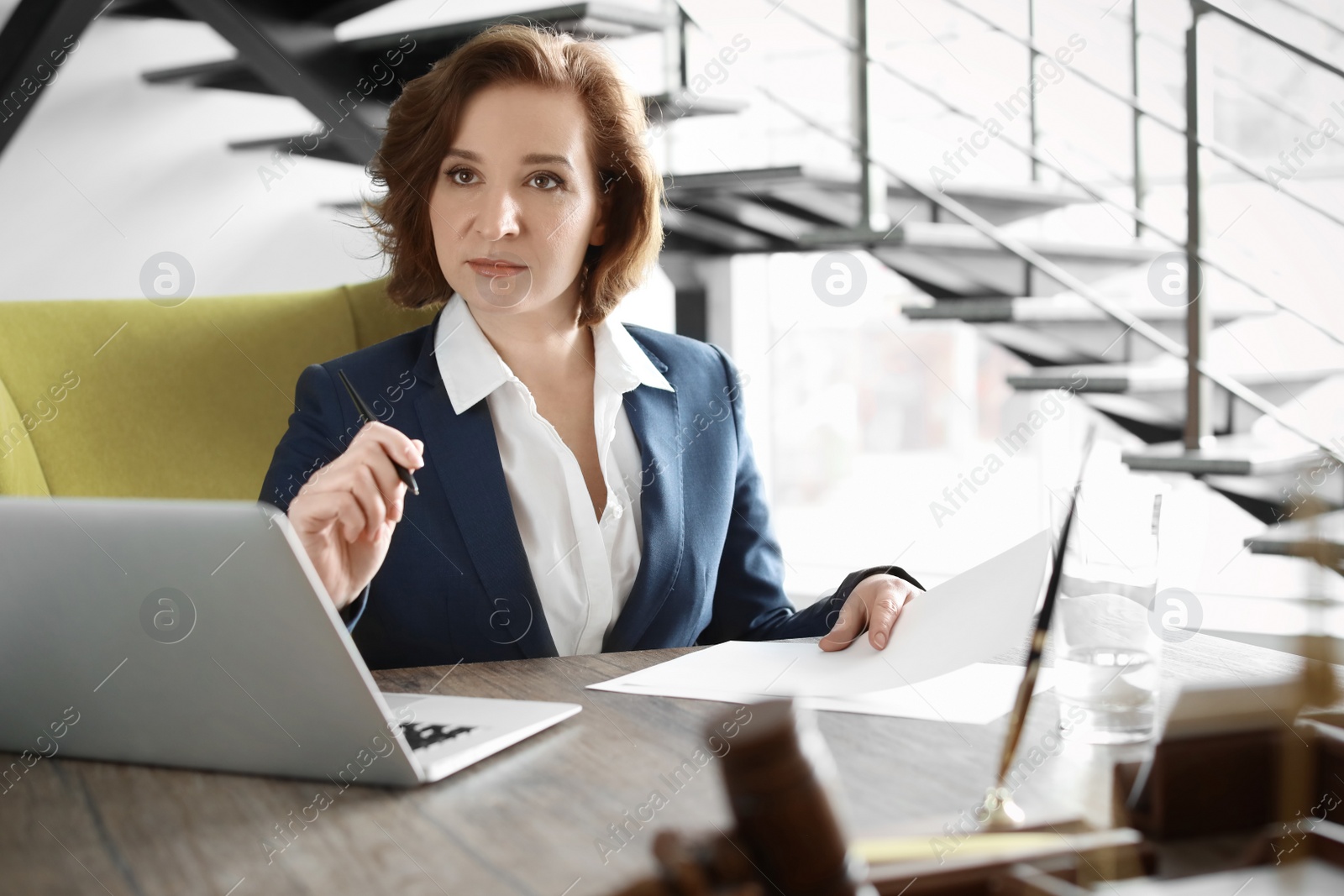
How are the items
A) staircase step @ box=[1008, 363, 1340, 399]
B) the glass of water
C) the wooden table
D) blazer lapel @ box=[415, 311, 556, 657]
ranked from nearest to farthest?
the wooden table, the glass of water, blazer lapel @ box=[415, 311, 556, 657], staircase step @ box=[1008, 363, 1340, 399]

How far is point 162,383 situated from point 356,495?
806 millimetres

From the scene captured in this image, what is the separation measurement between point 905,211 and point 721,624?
159 centimetres

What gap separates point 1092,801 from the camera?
694 mm

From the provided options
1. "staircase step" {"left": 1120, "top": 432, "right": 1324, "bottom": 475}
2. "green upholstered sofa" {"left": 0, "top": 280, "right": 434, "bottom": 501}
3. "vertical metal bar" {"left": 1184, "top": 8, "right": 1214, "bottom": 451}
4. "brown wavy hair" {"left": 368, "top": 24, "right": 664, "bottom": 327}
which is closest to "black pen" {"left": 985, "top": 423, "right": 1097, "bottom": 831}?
"brown wavy hair" {"left": 368, "top": 24, "right": 664, "bottom": 327}

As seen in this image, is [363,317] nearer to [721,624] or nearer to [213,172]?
[721,624]

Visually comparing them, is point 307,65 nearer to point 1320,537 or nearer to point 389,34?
point 389,34

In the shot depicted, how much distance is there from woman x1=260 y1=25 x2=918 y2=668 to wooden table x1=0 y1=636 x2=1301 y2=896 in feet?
1.30

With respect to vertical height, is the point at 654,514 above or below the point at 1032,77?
below

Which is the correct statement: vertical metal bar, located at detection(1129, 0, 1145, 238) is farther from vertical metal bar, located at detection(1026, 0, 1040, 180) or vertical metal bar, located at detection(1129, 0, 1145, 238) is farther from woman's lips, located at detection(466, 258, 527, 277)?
woman's lips, located at detection(466, 258, 527, 277)

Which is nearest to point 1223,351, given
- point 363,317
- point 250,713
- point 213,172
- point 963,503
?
point 963,503

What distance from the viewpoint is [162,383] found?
1.61 meters

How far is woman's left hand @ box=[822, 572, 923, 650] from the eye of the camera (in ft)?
3.39

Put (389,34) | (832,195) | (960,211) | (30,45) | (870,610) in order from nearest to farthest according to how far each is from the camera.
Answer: (870,610) → (30,45) → (960,211) → (389,34) → (832,195)

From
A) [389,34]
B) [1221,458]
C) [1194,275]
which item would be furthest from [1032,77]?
[389,34]
